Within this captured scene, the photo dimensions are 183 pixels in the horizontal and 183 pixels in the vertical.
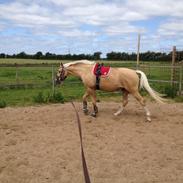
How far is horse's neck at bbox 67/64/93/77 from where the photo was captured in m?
9.20

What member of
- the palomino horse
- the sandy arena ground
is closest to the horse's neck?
the palomino horse

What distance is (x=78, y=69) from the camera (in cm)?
930

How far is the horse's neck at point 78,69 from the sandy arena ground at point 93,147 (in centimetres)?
103

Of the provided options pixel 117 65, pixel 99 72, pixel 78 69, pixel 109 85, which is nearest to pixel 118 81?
pixel 109 85

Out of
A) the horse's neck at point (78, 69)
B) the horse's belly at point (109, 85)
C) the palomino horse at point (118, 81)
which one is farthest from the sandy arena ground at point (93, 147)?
the horse's neck at point (78, 69)

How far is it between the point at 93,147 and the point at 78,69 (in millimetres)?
3452

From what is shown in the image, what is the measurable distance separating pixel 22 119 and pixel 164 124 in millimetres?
3257

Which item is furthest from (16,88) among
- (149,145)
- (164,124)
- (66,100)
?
(149,145)

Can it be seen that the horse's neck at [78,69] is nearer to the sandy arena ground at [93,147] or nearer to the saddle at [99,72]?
the saddle at [99,72]

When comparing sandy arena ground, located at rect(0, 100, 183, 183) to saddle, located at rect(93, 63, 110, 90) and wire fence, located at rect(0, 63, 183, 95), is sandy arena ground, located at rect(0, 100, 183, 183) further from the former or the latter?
wire fence, located at rect(0, 63, 183, 95)

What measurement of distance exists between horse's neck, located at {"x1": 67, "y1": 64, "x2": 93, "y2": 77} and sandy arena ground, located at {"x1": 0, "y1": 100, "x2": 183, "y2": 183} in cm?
103

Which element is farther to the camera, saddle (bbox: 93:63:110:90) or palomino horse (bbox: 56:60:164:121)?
saddle (bbox: 93:63:110:90)

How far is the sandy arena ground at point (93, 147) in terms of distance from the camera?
491 cm

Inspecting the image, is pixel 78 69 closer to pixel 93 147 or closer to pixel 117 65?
pixel 93 147
